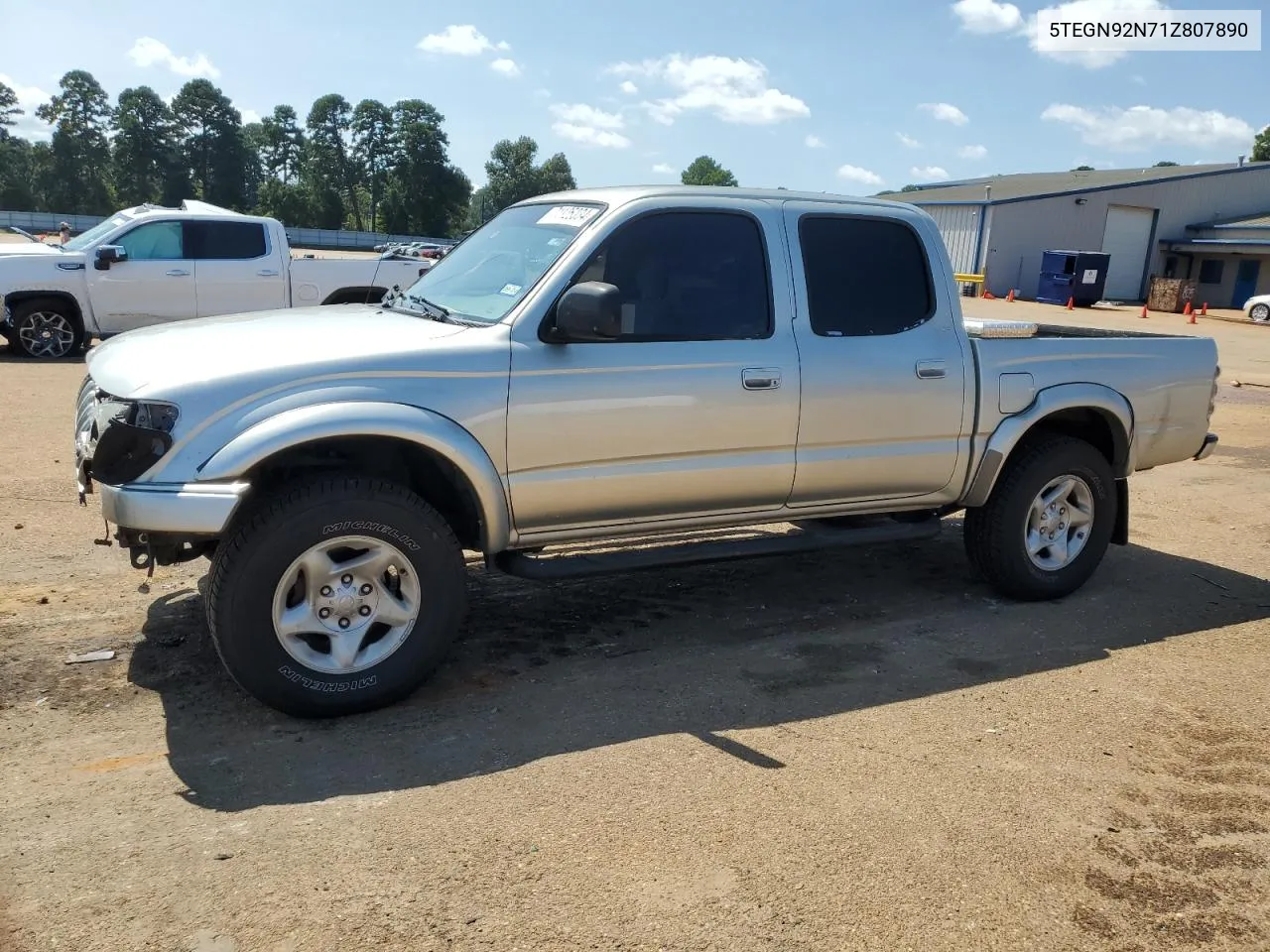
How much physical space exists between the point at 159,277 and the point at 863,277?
34.7 ft

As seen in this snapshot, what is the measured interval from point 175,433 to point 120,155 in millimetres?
99518

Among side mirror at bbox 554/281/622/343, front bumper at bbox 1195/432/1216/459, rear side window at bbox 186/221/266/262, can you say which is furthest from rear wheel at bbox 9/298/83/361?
front bumper at bbox 1195/432/1216/459

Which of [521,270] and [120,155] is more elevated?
[120,155]

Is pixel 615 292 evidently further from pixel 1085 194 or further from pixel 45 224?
pixel 45 224

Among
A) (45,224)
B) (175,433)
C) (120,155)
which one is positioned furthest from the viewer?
(120,155)

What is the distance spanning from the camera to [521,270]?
4500 millimetres

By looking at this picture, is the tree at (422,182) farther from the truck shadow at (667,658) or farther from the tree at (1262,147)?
the truck shadow at (667,658)

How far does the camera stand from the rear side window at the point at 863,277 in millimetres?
4859

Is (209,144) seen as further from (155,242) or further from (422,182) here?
(155,242)

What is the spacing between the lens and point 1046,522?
18.3 ft

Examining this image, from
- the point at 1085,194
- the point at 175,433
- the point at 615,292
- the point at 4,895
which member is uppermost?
the point at 1085,194

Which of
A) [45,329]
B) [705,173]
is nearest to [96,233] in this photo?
[45,329]

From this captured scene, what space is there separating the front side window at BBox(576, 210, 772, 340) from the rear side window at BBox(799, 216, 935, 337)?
0.30 metres

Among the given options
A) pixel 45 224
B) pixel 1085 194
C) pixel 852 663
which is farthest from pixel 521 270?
pixel 45 224
